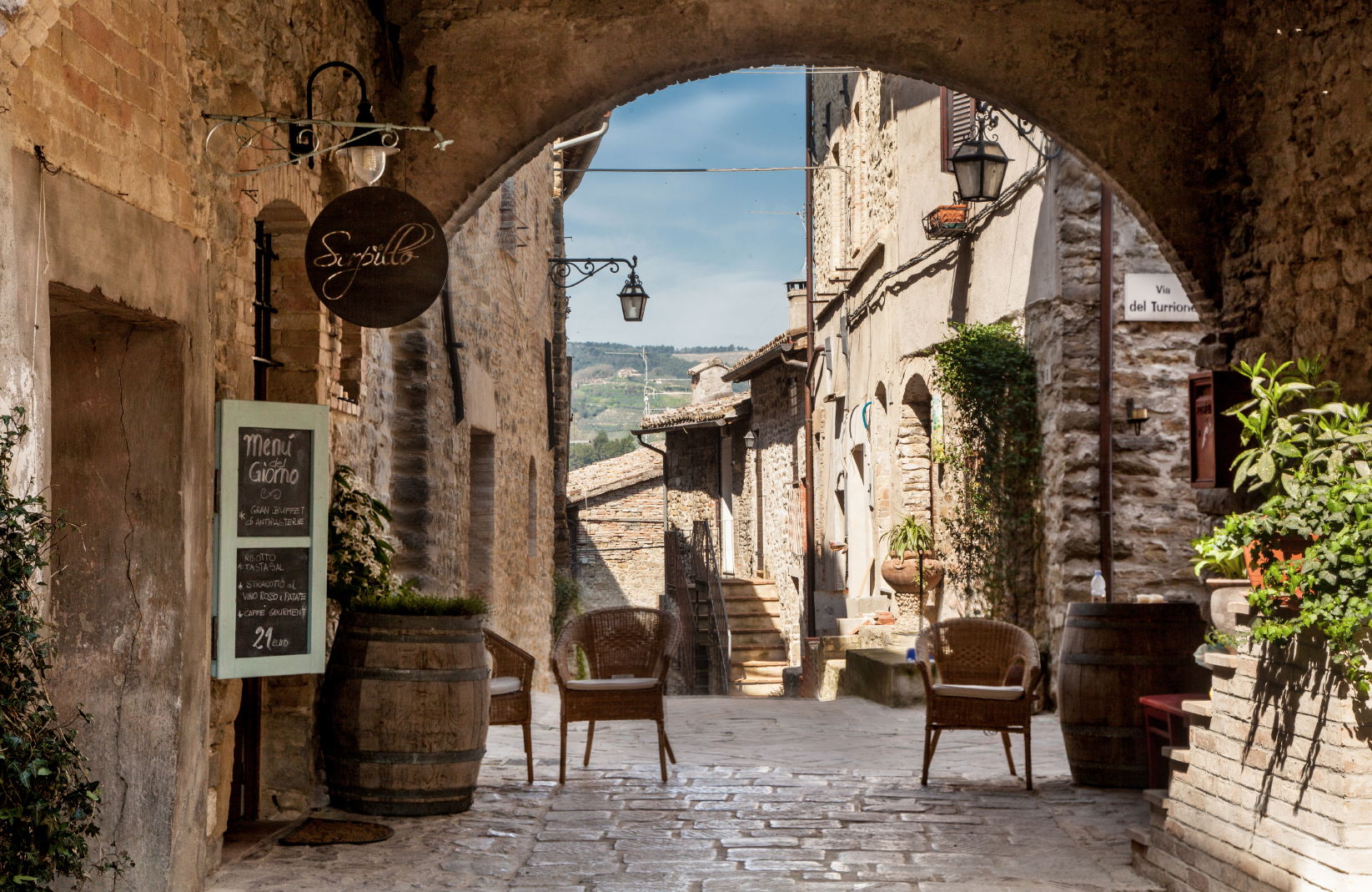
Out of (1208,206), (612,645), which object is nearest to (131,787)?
(612,645)

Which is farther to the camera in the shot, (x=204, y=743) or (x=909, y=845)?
(x=909, y=845)

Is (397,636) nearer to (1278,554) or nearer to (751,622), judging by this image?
(1278,554)

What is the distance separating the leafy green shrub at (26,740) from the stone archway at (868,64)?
398 cm

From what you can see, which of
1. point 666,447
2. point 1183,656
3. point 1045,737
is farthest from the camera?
point 666,447

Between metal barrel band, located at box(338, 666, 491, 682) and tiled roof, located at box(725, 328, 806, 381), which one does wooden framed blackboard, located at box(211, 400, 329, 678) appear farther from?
tiled roof, located at box(725, 328, 806, 381)

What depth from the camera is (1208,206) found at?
20.8ft

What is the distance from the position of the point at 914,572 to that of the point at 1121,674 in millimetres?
5039

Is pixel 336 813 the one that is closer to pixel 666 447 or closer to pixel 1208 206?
pixel 1208 206

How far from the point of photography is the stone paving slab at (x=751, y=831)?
4.43 metres

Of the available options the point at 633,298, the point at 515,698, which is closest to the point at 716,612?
the point at 633,298

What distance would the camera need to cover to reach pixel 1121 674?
230 inches

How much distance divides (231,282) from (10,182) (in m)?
1.77

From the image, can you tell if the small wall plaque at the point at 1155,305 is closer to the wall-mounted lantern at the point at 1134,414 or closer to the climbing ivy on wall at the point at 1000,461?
the wall-mounted lantern at the point at 1134,414

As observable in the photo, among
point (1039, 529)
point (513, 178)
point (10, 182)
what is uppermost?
point (513, 178)
